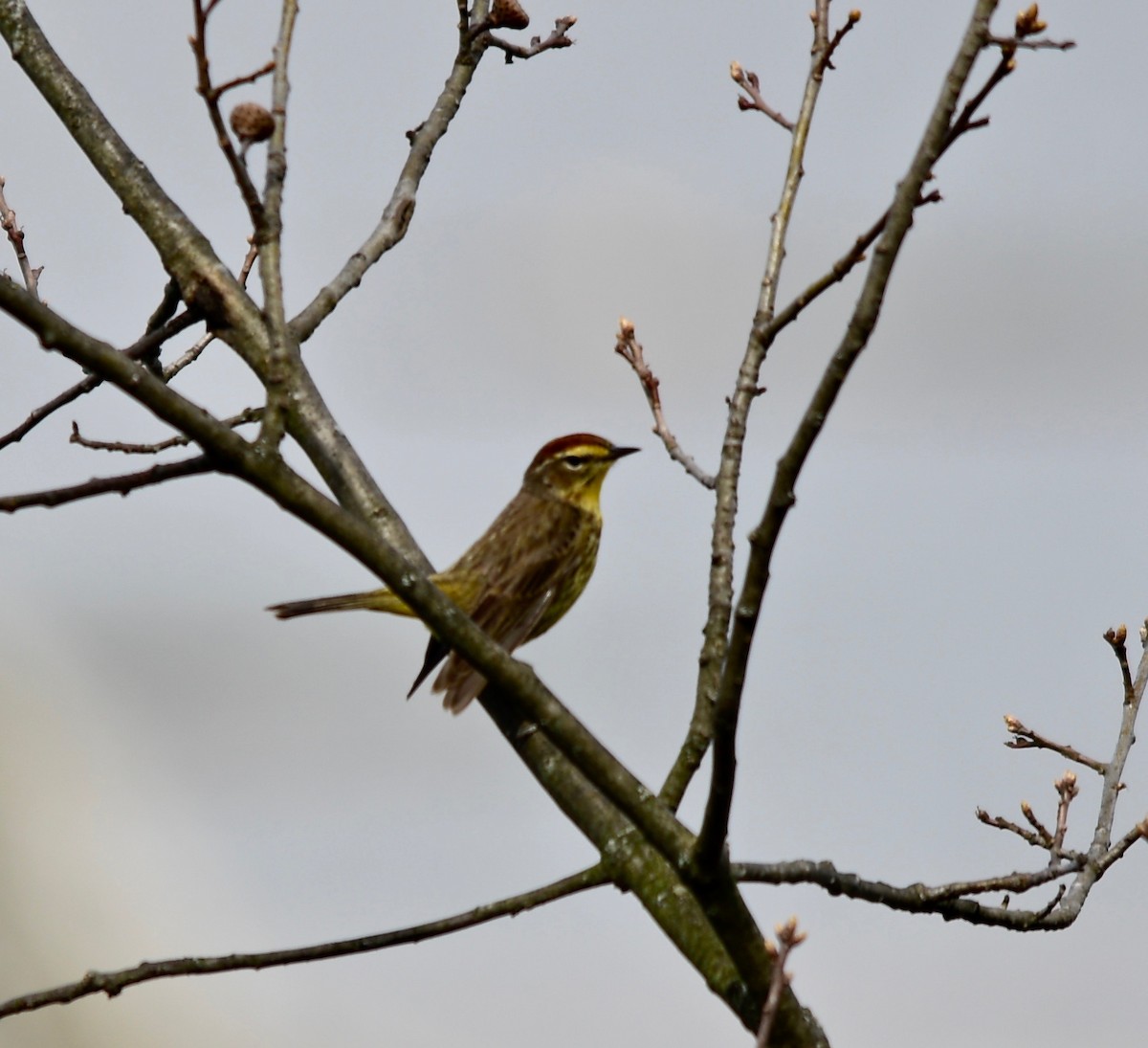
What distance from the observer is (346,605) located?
586 centimetres

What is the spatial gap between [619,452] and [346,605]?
1.91 metres

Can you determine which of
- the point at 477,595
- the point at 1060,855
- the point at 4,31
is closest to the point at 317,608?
the point at 477,595

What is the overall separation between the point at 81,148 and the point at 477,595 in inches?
99.0

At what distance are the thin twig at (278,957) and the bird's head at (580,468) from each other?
3891mm

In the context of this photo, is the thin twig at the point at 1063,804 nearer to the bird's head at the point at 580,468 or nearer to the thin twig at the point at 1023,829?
the thin twig at the point at 1023,829

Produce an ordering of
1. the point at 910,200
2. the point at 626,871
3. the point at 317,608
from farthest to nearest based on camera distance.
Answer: the point at 317,608, the point at 626,871, the point at 910,200

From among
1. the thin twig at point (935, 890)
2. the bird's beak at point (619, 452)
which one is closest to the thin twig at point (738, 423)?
the thin twig at point (935, 890)

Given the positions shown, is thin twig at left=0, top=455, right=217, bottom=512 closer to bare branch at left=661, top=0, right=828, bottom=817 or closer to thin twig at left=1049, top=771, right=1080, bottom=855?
bare branch at left=661, top=0, right=828, bottom=817

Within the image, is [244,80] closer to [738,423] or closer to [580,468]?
[738,423]

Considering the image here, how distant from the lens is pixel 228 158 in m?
2.75

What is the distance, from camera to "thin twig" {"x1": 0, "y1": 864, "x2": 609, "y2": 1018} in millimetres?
3357

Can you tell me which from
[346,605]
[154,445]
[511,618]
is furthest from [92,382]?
[511,618]

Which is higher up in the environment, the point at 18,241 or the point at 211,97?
→ the point at 18,241

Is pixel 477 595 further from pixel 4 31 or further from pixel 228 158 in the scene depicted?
pixel 228 158
